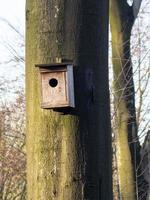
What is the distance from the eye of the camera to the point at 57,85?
2.94 meters

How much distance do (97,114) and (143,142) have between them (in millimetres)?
6558

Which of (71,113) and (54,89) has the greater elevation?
(54,89)

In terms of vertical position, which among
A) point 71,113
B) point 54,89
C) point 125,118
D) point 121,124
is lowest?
point 71,113

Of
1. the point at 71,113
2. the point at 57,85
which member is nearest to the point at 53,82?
the point at 57,85

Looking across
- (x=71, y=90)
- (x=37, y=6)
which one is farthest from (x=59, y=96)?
(x=37, y=6)

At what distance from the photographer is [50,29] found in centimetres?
282

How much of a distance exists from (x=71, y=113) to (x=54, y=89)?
0.20 m

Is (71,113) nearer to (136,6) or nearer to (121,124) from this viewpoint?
(121,124)

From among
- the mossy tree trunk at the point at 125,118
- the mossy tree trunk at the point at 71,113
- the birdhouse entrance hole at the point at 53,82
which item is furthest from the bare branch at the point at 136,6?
the birdhouse entrance hole at the point at 53,82

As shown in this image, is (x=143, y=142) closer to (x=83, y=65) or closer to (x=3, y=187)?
(x=3, y=187)

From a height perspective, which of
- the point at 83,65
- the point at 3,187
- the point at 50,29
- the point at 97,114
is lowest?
the point at 3,187

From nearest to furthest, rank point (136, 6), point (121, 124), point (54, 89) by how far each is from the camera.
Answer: point (54, 89)
point (121, 124)
point (136, 6)

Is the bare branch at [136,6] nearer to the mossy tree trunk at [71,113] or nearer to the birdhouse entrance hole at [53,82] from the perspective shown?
the mossy tree trunk at [71,113]

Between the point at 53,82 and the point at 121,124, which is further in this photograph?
the point at 121,124
